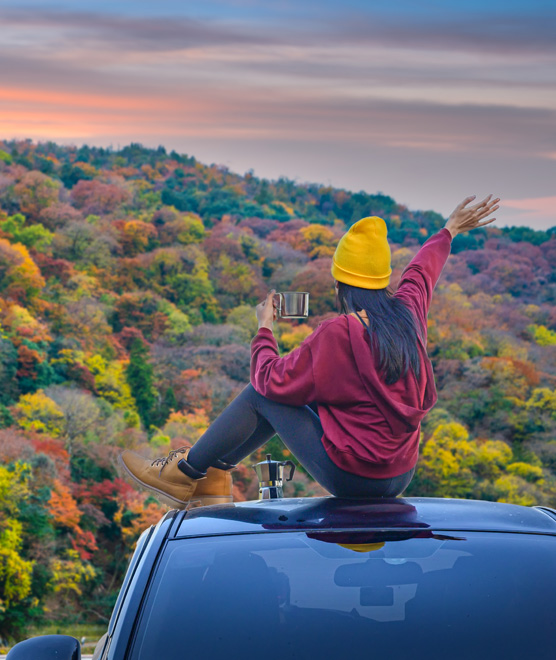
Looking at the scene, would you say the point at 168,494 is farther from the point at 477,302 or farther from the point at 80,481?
the point at 477,302

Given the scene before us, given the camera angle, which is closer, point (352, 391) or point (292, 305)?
point (352, 391)

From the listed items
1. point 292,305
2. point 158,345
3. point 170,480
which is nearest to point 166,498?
point 170,480

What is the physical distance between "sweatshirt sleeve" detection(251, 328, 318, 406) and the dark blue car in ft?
2.21

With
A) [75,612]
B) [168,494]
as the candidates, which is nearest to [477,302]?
[75,612]

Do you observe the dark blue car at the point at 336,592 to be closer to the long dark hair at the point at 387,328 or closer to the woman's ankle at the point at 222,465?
the long dark hair at the point at 387,328

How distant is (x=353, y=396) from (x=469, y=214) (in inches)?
46.5

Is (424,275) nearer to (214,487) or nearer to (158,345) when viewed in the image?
(214,487)

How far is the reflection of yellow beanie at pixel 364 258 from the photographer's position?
9.51 feet

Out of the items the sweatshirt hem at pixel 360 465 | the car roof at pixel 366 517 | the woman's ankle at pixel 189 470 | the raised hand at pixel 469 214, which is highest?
the raised hand at pixel 469 214

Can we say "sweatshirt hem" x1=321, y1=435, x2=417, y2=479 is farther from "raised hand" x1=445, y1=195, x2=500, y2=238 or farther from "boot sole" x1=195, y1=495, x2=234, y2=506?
"raised hand" x1=445, y1=195, x2=500, y2=238

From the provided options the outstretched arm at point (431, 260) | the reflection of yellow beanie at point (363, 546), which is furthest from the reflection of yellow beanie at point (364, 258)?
the reflection of yellow beanie at point (363, 546)

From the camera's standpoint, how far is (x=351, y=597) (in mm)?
1833

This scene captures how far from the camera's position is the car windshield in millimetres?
1751

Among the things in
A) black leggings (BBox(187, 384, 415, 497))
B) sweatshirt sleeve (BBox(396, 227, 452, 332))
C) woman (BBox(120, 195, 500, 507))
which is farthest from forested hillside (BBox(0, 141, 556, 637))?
woman (BBox(120, 195, 500, 507))
